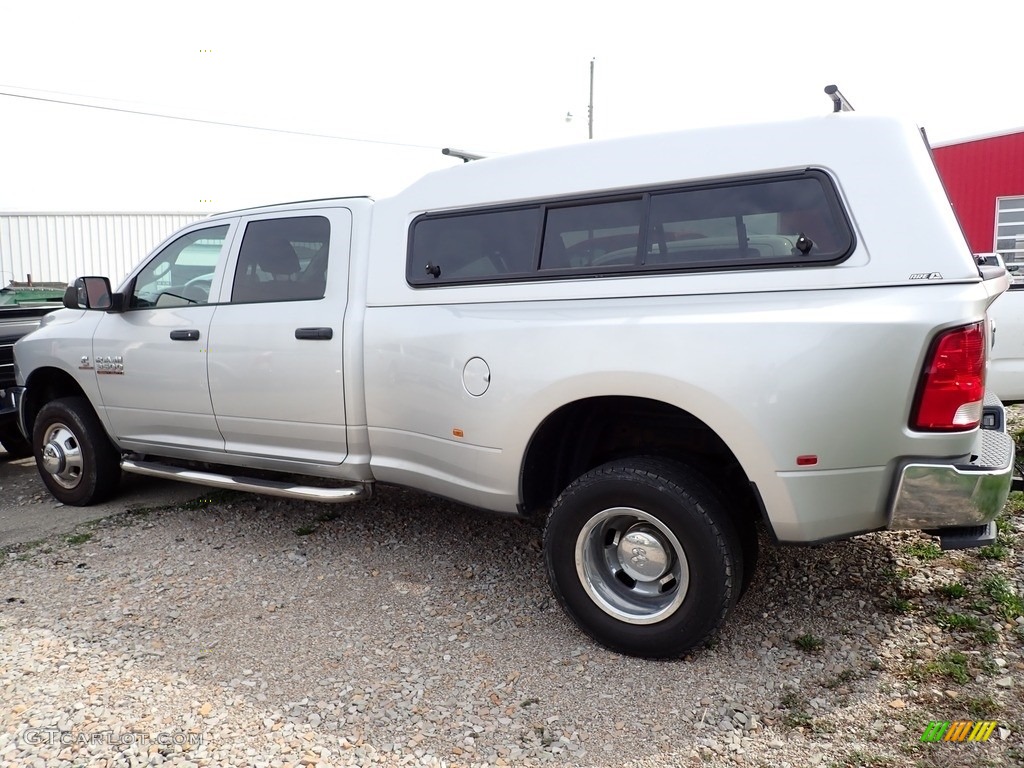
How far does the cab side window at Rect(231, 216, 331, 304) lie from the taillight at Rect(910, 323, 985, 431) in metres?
2.85

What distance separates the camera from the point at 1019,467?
12.1 feet

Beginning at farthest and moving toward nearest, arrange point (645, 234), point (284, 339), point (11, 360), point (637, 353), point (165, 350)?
point (11, 360) < point (165, 350) < point (284, 339) < point (645, 234) < point (637, 353)

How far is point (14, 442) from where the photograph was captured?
7.07 metres

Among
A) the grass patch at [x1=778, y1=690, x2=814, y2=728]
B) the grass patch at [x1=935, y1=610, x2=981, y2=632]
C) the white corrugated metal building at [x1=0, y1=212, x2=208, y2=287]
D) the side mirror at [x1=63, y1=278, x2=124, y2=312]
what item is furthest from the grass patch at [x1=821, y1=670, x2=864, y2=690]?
the white corrugated metal building at [x1=0, y1=212, x2=208, y2=287]

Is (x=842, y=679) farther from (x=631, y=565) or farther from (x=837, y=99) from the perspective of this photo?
(x=837, y=99)

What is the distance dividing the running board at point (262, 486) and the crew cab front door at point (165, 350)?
0.15 metres

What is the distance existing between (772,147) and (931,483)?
4.41ft

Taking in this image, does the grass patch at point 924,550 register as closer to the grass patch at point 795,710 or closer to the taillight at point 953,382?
the grass patch at point 795,710

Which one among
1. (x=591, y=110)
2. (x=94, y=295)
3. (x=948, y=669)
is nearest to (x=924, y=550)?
(x=948, y=669)

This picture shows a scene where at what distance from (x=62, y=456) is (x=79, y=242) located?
17.4m

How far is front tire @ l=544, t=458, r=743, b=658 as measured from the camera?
3049mm

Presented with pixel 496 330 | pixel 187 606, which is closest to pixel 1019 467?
pixel 496 330

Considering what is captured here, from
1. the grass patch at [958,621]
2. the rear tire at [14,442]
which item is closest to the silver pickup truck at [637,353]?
the grass patch at [958,621]

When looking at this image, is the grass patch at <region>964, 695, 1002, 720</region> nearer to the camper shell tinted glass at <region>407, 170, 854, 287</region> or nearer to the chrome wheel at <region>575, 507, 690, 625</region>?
the chrome wheel at <region>575, 507, 690, 625</region>
